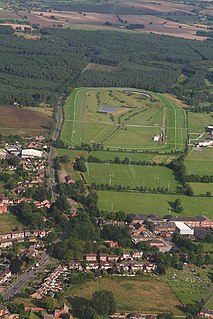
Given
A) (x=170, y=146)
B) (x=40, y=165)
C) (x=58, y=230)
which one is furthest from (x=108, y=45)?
(x=58, y=230)

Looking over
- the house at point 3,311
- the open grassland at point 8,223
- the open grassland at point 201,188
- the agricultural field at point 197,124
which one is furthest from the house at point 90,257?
the agricultural field at point 197,124

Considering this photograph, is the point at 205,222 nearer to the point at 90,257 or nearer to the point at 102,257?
the point at 102,257

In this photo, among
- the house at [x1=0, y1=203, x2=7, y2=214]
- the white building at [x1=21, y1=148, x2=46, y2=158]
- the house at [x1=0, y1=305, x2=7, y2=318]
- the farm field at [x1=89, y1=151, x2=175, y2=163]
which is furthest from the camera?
the farm field at [x1=89, y1=151, x2=175, y2=163]

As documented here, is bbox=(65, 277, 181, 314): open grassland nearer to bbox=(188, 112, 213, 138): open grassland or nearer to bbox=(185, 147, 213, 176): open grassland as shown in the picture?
bbox=(185, 147, 213, 176): open grassland

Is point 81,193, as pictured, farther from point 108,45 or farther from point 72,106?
point 108,45

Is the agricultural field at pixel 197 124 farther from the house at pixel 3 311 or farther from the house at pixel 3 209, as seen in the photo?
the house at pixel 3 311

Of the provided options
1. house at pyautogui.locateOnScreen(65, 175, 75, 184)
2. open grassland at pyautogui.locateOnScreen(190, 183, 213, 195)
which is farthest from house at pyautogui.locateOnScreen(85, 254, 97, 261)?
open grassland at pyautogui.locateOnScreen(190, 183, 213, 195)
